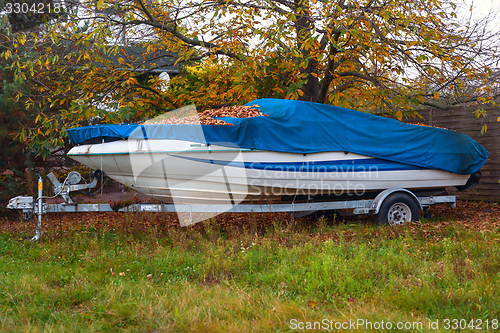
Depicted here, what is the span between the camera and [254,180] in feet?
19.7

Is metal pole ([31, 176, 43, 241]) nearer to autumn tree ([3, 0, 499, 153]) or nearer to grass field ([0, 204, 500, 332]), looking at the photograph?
grass field ([0, 204, 500, 332])

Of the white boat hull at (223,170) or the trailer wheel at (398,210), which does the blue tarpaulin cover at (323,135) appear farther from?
the trailer wheel at (398,210)

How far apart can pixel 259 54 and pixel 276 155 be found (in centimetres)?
294

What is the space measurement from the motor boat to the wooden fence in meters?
2.95

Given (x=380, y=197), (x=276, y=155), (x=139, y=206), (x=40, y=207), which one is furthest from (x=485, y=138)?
(x=40, y=207)

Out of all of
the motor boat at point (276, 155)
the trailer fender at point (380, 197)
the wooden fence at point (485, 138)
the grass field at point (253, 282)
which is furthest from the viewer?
the wooden fence at point (485, 138)

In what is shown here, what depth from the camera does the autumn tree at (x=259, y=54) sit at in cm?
765

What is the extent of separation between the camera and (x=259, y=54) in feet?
26.6

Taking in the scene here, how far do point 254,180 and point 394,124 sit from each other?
2799mm

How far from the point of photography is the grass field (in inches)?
125

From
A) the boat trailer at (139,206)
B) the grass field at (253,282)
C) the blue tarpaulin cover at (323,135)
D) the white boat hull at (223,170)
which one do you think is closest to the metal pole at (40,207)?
the boat trailer at (139,206)

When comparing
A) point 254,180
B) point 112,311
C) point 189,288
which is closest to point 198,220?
point 254,180

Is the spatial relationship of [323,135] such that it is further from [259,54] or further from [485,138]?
[485,138]

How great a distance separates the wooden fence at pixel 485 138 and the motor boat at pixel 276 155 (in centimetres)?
295
